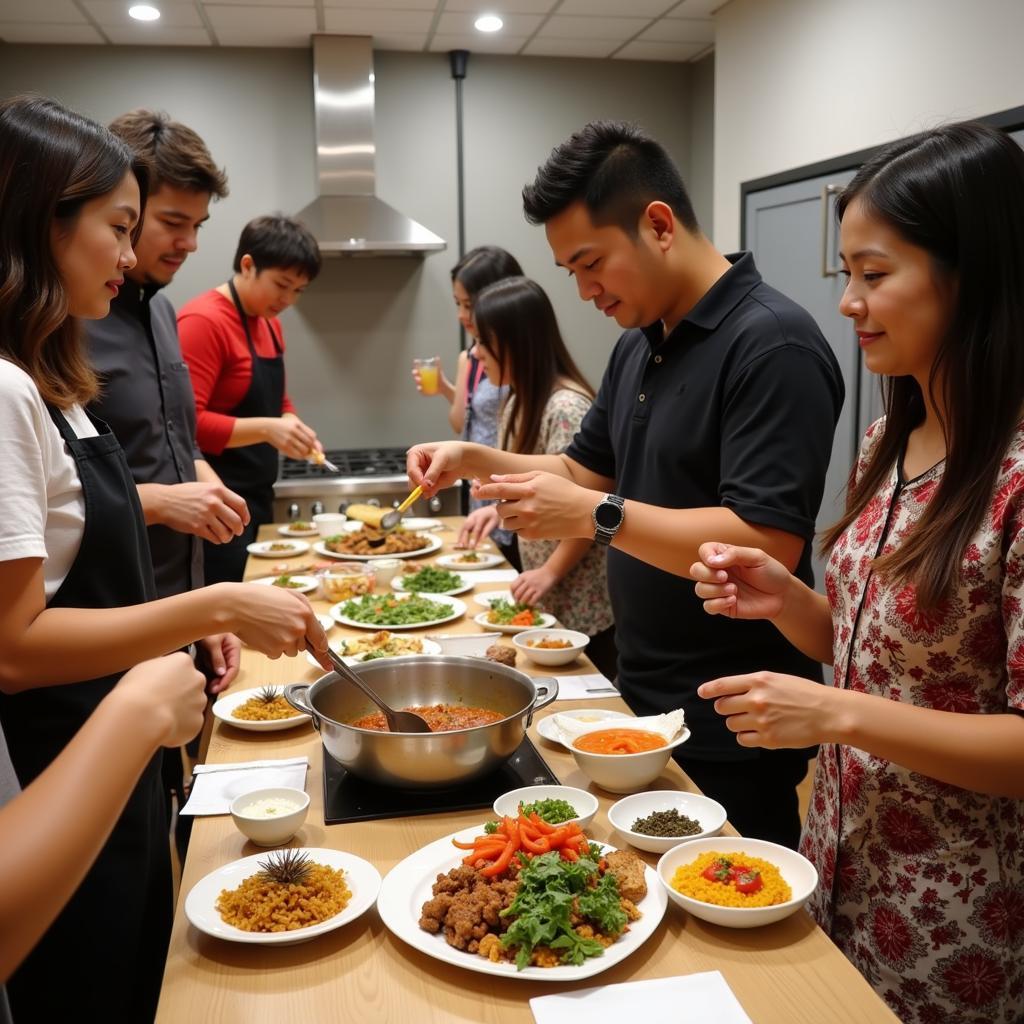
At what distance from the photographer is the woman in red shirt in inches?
145

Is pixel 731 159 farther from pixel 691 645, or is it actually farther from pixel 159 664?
pixel 159 664

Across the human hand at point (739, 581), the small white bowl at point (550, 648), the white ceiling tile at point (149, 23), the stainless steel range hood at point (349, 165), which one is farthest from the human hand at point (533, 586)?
the white ceiling tile at point (149, 23)

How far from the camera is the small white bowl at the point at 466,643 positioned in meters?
2.27

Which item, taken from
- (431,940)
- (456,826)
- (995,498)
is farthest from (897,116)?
(431,940)

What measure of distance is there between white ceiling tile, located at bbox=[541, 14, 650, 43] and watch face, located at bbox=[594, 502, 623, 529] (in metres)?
3.93

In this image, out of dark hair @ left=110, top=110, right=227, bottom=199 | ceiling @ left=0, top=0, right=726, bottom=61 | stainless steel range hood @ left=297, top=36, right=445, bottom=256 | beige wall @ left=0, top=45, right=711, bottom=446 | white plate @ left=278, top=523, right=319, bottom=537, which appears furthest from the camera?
beige wall @ left=0, top=45, right=711, bottom=446

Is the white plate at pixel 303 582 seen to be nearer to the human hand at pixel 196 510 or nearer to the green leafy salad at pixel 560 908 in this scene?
the human hand at pixel 196 510

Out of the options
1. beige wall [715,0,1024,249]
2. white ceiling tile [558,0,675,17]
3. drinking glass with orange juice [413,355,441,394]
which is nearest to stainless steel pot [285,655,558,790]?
beige wall [715,0,1024,249]

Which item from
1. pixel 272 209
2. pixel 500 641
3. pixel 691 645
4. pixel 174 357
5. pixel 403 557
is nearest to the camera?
pixel 691 645

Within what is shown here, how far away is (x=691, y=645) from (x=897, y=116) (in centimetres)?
263

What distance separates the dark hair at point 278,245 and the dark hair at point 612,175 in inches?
82.3

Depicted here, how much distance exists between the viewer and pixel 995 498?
128 centimetres

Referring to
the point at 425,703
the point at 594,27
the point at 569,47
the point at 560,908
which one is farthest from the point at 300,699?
the point at 569,47

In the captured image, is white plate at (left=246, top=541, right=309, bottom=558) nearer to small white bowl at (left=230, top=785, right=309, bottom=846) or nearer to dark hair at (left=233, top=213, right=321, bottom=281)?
dark hair at (left=233, top=213, right=321, bottom=281)
